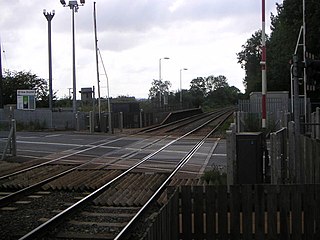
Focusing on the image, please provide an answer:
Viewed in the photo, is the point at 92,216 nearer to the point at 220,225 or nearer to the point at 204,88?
the point at 220,225

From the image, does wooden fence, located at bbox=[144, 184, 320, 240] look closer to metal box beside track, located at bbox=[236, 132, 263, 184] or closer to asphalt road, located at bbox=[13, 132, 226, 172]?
metal box beside track, located at bbox=[236, 132, 263, 184]

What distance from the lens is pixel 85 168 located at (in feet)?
58.6

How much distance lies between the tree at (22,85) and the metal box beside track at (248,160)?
181 ft

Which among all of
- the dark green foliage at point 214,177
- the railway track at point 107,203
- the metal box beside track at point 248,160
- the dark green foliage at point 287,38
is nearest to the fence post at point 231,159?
the metal box beside track at point 248,160

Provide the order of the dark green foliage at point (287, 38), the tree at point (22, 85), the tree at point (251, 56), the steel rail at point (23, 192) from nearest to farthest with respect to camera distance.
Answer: the steel rail at point (23, 192) → the dark green foliage at point (287, 38) → the tree at point (22, 85) → the tree at point (251, 56)

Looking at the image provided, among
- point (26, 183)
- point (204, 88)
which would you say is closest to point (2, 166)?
point (26, 183)

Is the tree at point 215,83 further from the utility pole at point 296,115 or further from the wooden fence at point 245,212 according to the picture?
the wooden fence at point 245,212

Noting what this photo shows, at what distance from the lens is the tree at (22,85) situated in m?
64.5

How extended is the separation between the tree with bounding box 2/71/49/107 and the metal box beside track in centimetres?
5525

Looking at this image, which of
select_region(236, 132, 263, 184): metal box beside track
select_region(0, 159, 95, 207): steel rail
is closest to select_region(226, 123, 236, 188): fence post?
select_region(236, 132, 263, 184): metal box beside track

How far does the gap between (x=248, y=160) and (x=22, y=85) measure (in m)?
56.7

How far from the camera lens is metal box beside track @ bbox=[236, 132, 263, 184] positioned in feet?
37.8

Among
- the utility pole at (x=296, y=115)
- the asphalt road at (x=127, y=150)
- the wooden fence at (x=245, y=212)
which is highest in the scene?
the utility pole at (x=296, y=115)

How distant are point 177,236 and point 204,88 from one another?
6866 inches
